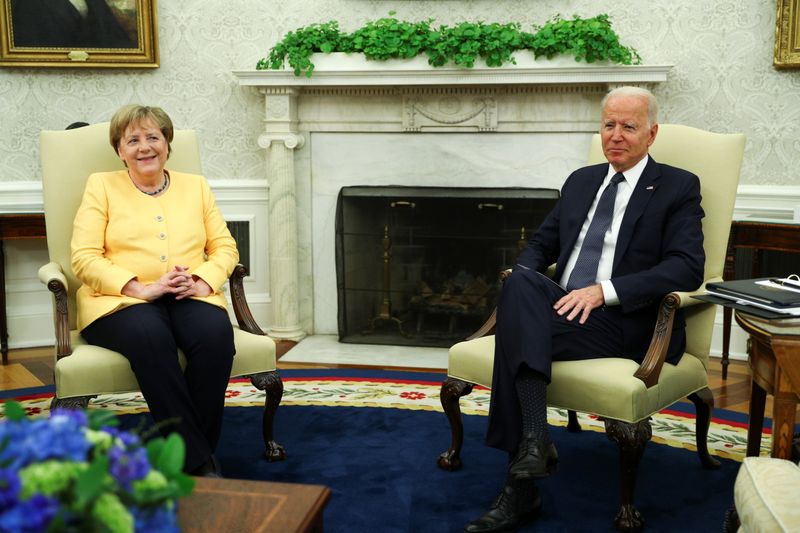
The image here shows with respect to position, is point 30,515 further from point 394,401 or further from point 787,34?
point 787,34

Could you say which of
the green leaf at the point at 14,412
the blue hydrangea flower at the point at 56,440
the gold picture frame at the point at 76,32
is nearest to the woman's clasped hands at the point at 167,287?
the green leaf at the point at 14,412

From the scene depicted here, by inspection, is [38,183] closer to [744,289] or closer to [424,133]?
[424,133]

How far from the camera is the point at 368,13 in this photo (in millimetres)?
4805

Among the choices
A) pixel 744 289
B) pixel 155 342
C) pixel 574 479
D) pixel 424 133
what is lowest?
pixel 574 479

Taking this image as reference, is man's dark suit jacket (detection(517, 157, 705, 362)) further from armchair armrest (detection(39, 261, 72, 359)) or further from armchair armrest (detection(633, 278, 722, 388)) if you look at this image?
armchair armrest (detection(39, 261, 72, 359))

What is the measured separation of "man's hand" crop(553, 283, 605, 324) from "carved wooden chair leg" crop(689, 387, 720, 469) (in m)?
0.57

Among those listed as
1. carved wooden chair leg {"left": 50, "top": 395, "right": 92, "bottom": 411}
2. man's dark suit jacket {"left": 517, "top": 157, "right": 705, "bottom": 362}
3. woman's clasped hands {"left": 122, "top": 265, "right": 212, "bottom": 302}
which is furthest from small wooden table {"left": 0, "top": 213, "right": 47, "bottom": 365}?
man's dark suit jacket {"left": 517, "top": 157, "right": 705, "bottom": 362}

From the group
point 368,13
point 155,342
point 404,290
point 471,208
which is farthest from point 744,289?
point 368,13

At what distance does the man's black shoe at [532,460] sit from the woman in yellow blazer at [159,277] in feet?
3.27

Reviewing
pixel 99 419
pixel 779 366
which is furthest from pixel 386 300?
pixel 99 419

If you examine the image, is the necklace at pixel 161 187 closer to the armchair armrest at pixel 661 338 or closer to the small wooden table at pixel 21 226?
the small wooden table at pixel 21 226

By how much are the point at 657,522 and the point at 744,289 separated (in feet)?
2.55

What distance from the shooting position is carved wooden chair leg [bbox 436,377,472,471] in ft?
9.34

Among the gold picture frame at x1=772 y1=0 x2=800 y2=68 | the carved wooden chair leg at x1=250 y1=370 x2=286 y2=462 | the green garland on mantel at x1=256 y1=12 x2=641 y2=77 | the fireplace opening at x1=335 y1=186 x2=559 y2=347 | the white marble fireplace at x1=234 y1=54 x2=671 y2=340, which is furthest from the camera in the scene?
the fireplace opening at x1=335 y1=186 x2=559 y2=347
